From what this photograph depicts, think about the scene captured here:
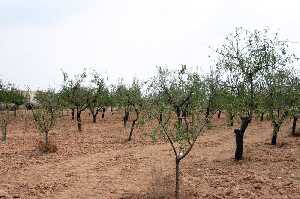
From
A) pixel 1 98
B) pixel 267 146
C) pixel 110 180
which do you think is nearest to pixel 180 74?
pixel 267 146

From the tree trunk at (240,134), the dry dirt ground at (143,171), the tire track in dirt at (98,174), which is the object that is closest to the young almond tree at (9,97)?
the dry dirt ground at (143,171)

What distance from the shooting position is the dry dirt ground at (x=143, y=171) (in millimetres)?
17750

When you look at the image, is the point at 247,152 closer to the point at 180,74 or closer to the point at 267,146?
the point at 267,146

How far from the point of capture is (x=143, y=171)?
22406 millimetres

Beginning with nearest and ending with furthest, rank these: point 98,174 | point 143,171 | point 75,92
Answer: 1. point 98,174
2. point 143,171
3. point 75,92

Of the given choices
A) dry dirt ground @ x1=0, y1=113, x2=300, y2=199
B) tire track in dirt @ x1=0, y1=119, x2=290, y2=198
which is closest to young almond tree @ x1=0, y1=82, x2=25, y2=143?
dry dirt ground @ x1=0, y1=113, x2=300, y2=199

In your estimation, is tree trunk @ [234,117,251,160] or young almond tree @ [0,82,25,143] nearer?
tree trunk @ [234,117,251,160]

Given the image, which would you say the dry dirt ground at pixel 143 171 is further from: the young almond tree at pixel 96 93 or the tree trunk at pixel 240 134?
the young almond tree at pixel 96 93

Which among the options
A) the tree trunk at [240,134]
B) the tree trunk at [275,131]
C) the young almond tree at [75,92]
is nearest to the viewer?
the tree trunk at [240,134]

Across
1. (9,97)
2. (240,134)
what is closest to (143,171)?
(240,134)

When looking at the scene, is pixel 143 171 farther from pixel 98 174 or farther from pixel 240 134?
pixel 240 134

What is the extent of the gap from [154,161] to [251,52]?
8.33 metres

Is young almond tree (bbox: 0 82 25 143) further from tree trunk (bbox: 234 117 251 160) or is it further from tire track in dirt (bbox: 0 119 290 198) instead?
tree trunk (bbox: 234 117 251 160)

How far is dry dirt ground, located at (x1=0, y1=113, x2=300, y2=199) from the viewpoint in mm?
17750
